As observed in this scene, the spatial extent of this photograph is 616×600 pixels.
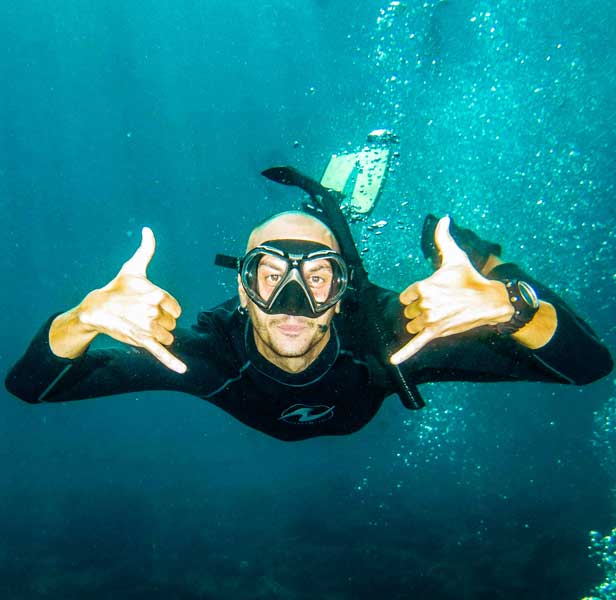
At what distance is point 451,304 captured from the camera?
7.86 feet

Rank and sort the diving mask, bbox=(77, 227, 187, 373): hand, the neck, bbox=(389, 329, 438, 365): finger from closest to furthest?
bbox=(389, 329, 438, 365): finger, bbox=(77, 227, 187, 373): hand, the diving mask, the neck

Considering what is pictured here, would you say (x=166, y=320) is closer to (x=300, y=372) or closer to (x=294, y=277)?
(x=294, y=277)

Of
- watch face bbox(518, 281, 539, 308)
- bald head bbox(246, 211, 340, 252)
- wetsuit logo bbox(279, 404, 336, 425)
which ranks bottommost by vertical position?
wetsuit logo bbox(279, 404, 336, 425)

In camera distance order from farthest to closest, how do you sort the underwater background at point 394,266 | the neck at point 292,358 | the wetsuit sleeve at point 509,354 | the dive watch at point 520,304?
1. the underwater background at point 394,266
2. the neck at point 292,358
3. the wetsuit sleeve at point 509,354
4. the dive watch at point 520,304

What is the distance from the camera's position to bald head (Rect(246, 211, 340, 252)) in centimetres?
376

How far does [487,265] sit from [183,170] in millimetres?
18417

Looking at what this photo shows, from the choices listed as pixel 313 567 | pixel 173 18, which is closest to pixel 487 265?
pixel 313 567

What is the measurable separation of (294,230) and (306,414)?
1599 millimetres

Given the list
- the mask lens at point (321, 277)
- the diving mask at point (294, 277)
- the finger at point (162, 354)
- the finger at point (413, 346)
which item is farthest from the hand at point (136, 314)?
the mask lens at point (321, 277)

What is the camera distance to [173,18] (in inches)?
672

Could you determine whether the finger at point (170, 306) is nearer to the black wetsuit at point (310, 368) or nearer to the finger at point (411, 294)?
the black wetsuit at point (310, 368)

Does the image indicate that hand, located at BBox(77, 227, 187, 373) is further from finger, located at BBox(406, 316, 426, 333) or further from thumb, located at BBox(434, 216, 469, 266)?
thumb, located at BBox(434, 216, 469, 266)

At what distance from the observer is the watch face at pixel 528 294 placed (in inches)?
102

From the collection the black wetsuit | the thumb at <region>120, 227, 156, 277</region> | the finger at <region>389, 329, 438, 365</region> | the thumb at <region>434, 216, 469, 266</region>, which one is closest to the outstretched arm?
the thumb at <region>120, 227, 156, 277</region>
